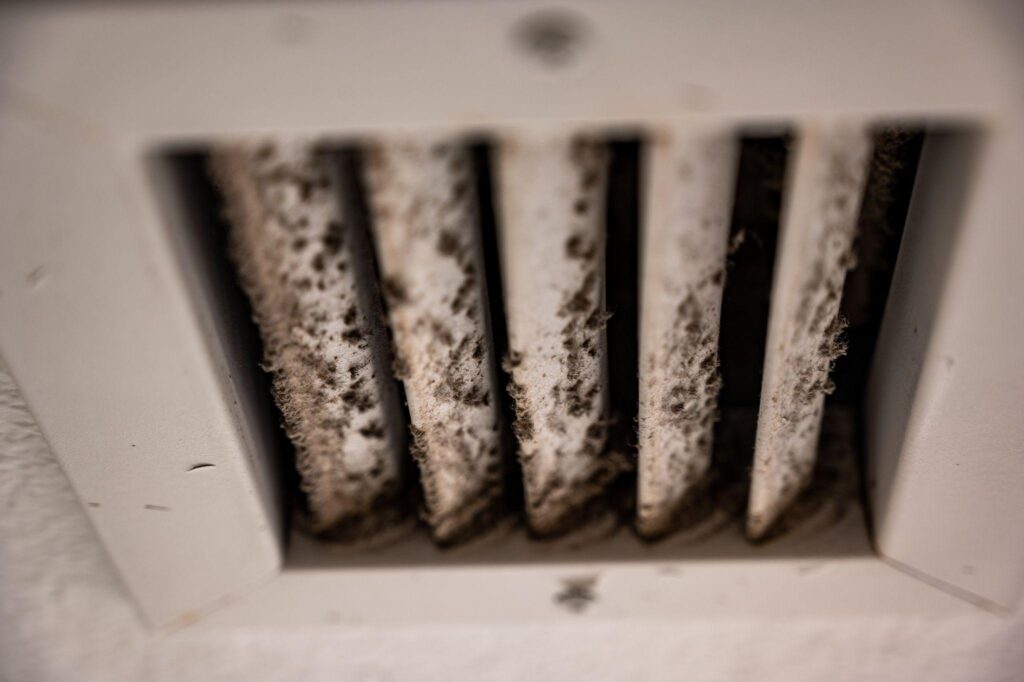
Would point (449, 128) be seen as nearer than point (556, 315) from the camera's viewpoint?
Yes

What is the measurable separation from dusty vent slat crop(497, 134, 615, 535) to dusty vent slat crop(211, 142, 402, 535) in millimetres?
86

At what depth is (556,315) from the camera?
1.44 feet

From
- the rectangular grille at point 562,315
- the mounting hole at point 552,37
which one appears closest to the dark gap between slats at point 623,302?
the rectangular grille at point 562,315

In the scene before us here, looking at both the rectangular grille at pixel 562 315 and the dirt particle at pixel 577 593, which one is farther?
the dirt particle at pixel 577 593

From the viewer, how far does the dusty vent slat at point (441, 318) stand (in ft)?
1.23

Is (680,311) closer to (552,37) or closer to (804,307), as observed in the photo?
(804,307)

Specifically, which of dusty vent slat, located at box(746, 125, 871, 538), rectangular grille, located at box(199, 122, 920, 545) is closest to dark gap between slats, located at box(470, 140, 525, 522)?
rectangular grille, located at box(199, 122, 920, 545)

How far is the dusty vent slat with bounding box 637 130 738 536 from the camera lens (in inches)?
14.4

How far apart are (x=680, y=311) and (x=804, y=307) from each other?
2.4 inches

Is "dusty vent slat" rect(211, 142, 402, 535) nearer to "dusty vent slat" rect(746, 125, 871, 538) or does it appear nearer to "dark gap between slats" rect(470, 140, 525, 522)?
"dark gap between slats" rect(470, 140, 525, 522)

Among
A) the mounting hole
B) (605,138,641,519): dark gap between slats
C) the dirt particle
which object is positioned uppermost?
the mounting hole

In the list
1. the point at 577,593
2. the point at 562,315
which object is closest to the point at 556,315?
the point at 562,315

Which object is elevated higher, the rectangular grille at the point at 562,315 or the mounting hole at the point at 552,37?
the mounting hole at the point at 552,37

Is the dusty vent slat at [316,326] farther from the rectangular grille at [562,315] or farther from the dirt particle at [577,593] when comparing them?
the dirt particle at [577,593]
